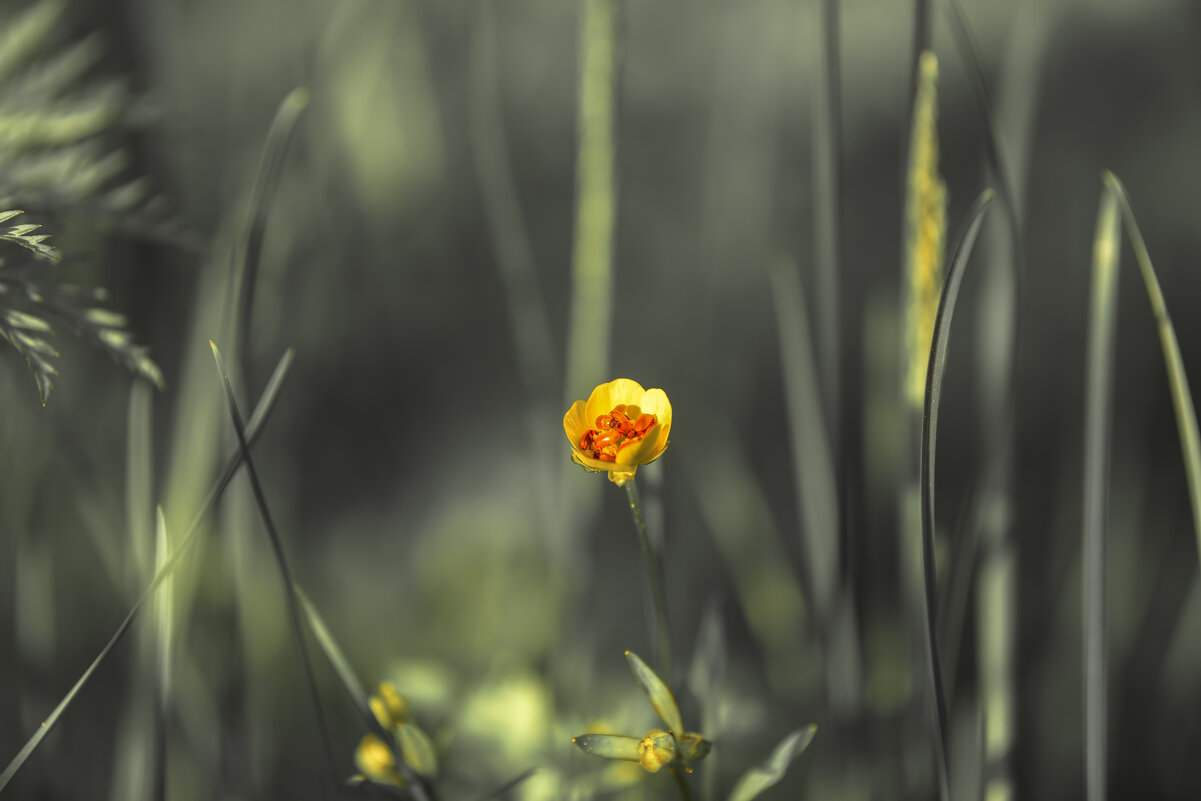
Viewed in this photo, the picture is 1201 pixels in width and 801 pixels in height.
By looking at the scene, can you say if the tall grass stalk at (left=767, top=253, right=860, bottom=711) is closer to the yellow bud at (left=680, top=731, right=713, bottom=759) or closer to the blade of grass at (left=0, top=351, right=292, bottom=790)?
the yellow bud at (left=680, top=731, right=713, bottom=759)

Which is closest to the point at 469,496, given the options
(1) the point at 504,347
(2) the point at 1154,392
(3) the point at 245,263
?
(1) the point at 504,347

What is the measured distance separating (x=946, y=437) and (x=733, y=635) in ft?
0.90

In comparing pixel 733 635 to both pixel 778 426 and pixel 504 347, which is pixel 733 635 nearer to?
pixel 778 426

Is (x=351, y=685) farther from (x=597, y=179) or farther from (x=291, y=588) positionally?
(x=597, y=179)

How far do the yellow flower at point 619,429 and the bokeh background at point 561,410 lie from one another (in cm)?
4

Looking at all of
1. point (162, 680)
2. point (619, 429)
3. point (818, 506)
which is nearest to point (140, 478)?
point (162, 680)

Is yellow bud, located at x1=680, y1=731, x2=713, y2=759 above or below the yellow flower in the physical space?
below

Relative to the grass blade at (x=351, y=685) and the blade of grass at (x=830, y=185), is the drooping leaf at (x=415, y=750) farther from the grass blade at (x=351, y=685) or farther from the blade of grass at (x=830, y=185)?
the blade of grass at (x=830, y=185)

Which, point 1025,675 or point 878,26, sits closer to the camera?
point 1025,675

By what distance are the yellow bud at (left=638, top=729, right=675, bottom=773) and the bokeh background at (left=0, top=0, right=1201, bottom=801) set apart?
0.06m

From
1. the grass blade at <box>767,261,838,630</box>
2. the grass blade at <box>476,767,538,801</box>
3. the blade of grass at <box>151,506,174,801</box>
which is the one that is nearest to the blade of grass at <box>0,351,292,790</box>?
the blade of grass at <box>151,506,174,801</box>

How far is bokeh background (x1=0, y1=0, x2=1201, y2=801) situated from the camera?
0.36m

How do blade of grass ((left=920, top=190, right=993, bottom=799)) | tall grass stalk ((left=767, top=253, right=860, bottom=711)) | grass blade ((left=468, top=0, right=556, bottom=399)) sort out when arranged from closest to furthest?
blade of grass ((left=920, top=190, right=993, bottom=799)) → tall grass stalk ((left=767, top=253, right=860, bottom=711)) → grass blade ((left=468, top=0, right=556, bottom=399))

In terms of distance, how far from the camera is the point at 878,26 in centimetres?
83
